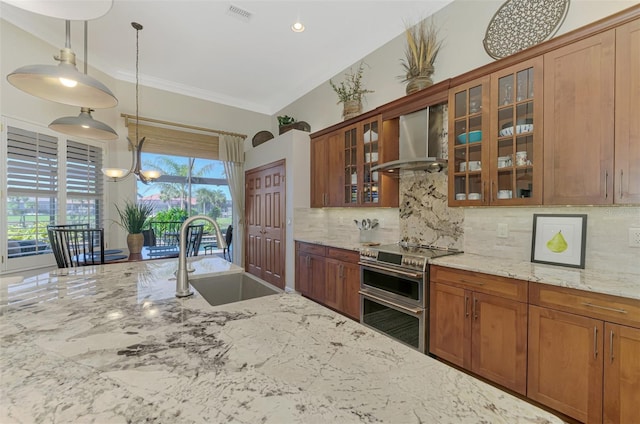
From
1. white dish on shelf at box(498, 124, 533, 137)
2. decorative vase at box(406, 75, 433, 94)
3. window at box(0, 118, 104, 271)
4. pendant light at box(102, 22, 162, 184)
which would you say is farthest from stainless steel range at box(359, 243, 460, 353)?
window at box(0, 118, 104, 271)

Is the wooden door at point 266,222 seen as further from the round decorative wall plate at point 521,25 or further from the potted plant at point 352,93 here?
the round decorative wall plate at point 521,25

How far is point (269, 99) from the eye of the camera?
5.39 metres

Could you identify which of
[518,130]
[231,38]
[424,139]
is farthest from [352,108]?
[518,130]

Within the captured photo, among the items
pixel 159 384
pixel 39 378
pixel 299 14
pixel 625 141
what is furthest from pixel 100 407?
pixel 299 14

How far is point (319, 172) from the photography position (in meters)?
4.05

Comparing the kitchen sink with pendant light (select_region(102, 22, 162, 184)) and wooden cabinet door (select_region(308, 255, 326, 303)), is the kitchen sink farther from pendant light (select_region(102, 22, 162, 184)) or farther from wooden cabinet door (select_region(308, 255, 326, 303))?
pendant light (select_region(102, 22, 162, 184))

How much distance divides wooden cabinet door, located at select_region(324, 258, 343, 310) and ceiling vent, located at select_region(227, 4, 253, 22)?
2993 millimetres

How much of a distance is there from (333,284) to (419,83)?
2.44m

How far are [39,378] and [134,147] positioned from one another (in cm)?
433

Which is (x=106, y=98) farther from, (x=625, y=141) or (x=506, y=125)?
(x=625, y=141)

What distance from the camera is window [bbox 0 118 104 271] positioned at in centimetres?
291

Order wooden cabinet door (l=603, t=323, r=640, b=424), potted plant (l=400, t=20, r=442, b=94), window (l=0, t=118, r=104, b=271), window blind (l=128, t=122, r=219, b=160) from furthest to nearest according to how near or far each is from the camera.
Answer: window blind (l=128, t=122, r=219, b=160), window (l=0, t=118, r=104, b=271), potted plant (l=400, t=20, r=442, b=94), wooden cabinet door (l=603, t=323, r=640, b=424)

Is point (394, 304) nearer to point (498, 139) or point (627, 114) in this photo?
point (498, 139)

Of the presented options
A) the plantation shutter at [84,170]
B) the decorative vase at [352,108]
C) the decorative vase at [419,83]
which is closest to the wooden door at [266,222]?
the decorative vase at [352,108]
